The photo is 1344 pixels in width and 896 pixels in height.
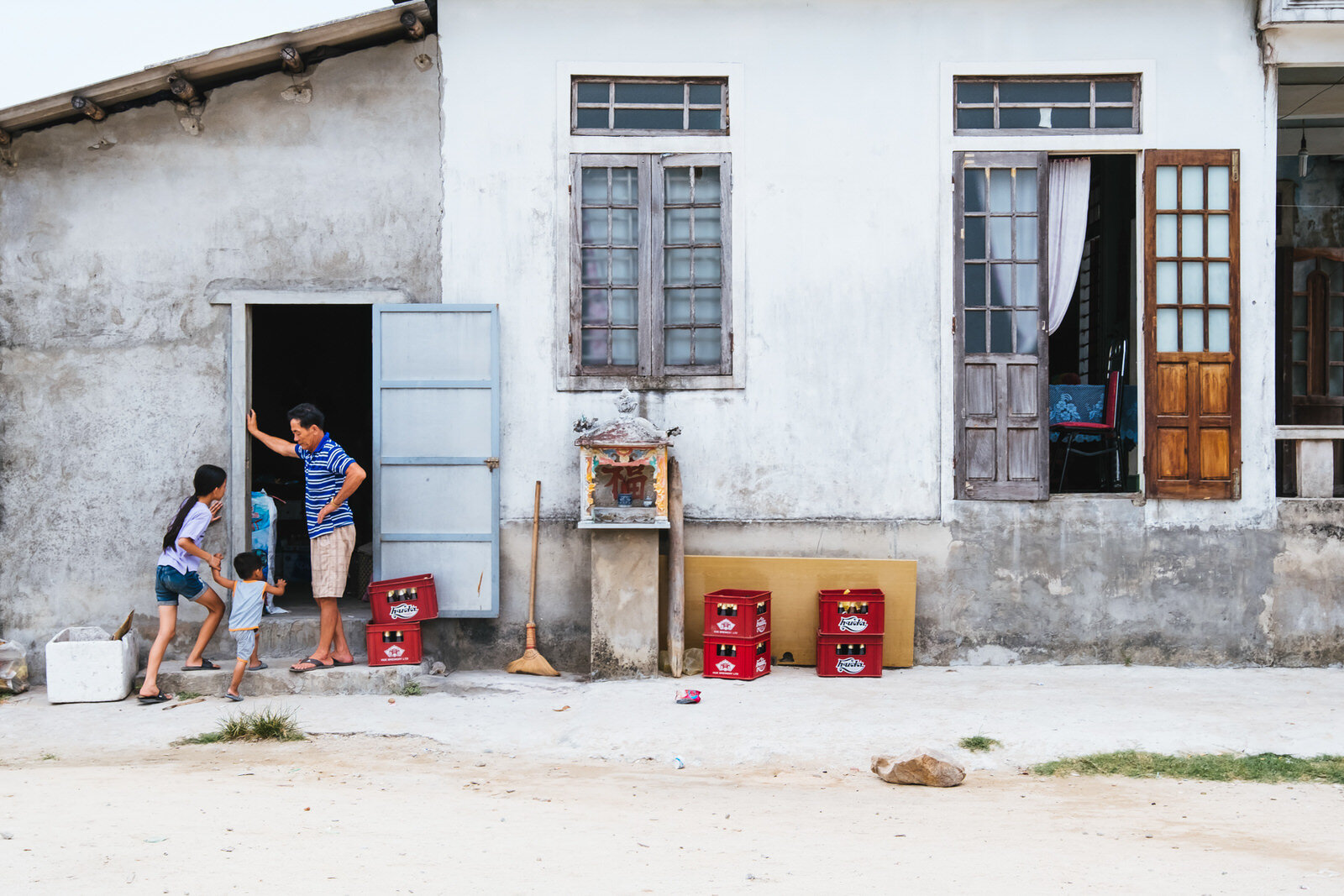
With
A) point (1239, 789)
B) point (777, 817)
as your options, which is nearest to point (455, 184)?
point (777, 817)

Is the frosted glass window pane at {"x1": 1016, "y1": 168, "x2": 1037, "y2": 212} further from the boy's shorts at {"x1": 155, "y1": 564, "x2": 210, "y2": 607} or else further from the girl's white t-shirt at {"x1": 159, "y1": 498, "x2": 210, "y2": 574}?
the boy's shorts at {"x1": 155, "y1": 564, "x2": 210, "y2": 607}

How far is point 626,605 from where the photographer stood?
745cm

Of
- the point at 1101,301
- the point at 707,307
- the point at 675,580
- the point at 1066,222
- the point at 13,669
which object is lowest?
the point at 13,669

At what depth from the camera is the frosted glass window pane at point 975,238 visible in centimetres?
789

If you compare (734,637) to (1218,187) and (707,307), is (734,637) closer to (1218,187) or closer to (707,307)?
(707,307)

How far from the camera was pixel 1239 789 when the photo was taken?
536cm

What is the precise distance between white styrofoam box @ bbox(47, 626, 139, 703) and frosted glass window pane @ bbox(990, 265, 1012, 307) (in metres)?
→ 6.17

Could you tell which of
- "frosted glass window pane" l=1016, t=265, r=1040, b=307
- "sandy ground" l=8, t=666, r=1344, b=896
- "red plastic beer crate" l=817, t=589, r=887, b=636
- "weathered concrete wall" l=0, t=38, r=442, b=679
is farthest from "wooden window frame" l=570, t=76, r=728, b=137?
"sandy ground" l=8, t=666, r=1344, b=896

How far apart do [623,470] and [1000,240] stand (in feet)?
10.1

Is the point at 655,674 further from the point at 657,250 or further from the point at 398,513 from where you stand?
the point at 657,250

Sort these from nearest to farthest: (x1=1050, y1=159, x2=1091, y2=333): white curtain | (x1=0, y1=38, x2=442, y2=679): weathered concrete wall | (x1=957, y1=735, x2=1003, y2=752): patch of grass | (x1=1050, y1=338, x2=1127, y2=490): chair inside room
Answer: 1. (x1=957, y1=735, x2=1003, y2=752): patch of grass
2. (x1=0, y1=38, x2=442, y2=679): weathered concrete wall
3. (x1=1050, y1=159, x2=1091, y2=333): white curtain
4. (x1=1050, y1=338, x2=1127, y2=490): chair inside room

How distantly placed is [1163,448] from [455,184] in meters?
5.20

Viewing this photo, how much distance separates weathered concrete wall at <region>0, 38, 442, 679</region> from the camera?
774 cm

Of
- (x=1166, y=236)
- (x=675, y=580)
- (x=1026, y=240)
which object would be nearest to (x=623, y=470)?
(x=675, y=580)
